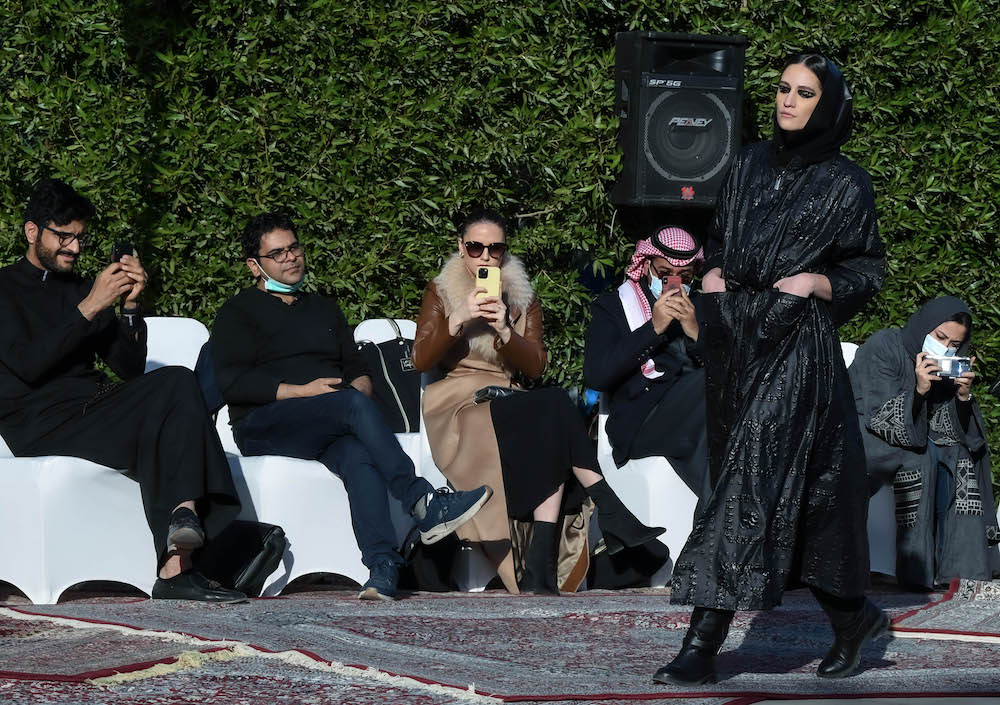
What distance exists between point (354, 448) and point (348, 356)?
0.60 m

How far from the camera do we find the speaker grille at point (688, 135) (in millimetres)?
7305

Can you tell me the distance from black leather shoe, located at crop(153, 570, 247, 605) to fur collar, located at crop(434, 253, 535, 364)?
151 cm

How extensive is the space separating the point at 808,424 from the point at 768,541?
0.31m

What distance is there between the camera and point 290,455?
569 cm

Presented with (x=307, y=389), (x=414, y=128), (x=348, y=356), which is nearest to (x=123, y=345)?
(x=307, y=389)

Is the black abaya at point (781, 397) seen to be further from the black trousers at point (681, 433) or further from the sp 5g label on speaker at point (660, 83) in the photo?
Result: the sp 5g label on speaker at point (660, 83)

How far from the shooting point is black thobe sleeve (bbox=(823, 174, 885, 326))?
3896mm

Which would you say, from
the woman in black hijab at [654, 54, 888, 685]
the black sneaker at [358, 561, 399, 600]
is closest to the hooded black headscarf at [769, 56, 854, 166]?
the woman in black hijab at [654, 54, 888, 685]

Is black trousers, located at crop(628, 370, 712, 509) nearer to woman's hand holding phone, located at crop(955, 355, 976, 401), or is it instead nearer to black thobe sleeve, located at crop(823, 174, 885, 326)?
woman's hand holding phone, located at crop(955, 355, 976, 401)

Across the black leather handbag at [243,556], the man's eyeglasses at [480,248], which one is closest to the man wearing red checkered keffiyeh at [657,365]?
the man's eyeglasses at [480,248]

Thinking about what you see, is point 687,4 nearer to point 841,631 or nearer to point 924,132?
point 924,132

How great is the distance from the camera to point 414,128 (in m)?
7.12

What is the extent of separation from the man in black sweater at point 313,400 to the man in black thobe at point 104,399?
0.45 meters

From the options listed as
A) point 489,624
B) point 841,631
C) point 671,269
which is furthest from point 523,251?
point 841,631
